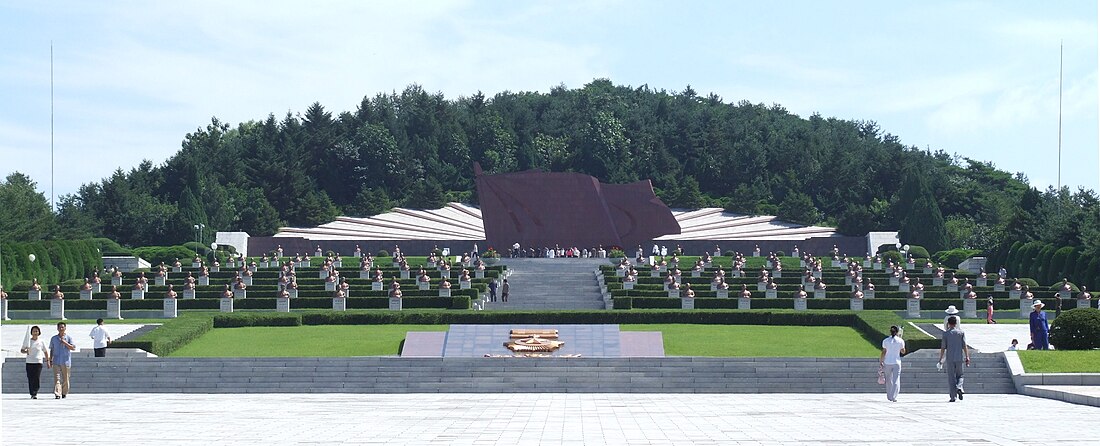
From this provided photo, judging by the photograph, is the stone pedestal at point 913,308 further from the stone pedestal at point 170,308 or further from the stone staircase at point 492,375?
the stone pedestal at point 170,308

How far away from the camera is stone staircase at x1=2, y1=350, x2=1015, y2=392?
74.0ft

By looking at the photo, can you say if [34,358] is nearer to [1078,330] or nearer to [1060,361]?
[1060,361]

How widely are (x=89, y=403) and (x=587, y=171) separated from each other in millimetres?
65760

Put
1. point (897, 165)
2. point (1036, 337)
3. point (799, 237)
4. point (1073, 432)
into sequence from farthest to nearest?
point (897, 165) → point (799, 237) → point (1036, 337) → point (1073, 432)

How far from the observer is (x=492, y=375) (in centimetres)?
2317

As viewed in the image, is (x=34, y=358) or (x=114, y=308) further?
(x=114, y=308)

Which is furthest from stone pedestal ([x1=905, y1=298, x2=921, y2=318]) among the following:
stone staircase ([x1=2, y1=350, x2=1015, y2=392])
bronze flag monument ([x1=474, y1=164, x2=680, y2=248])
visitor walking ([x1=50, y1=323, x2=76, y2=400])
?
visitor walking ([x1=50, y1=323, x2=76, y2=400])

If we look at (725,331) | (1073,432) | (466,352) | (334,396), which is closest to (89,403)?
(334,396)

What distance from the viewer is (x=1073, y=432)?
43.1 ft

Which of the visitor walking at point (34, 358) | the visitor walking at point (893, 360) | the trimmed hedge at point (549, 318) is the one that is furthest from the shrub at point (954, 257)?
the visitor walking at point (34, 358)

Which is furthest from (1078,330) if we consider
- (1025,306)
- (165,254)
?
(165,254)

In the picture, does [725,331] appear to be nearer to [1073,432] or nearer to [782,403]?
[782,403]

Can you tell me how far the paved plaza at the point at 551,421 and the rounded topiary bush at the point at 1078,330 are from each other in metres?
3.43

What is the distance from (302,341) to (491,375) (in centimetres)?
851
